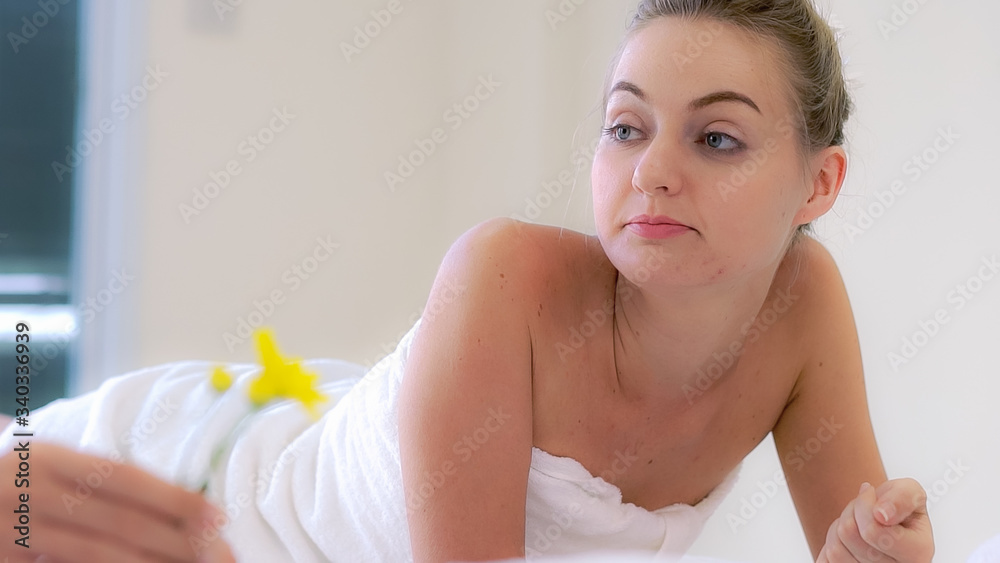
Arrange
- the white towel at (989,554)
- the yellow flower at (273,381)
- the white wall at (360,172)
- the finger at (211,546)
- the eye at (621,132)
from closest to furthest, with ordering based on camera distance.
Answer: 1. the finger at (211,546)
2. the yellow flower at (273,381)
3. the white towel at (989,554)
4. the eye at (621,132)
5. the white wall at (360,172)

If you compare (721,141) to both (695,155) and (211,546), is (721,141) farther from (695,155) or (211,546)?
(211,546)

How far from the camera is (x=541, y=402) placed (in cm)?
85

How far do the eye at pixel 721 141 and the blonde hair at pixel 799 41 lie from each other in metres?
0.09

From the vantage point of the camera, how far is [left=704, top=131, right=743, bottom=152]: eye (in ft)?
2.51

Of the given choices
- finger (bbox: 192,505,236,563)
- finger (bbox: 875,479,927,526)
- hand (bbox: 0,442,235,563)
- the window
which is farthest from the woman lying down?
the window

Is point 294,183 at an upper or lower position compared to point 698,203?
Result: upper

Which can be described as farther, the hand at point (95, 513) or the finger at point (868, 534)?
the finger at point (868, 534)

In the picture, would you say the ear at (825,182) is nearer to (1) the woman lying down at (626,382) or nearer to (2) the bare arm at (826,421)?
(1) the woman lying down at (626,382)

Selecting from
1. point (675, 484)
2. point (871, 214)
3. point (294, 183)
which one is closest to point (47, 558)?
point (675, 484)

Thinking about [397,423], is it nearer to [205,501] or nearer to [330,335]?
[205,501]

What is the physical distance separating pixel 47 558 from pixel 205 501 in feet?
0.44

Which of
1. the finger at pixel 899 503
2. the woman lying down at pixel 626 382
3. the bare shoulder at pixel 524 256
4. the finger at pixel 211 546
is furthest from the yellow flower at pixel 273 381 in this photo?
the finger at pixel 899 503

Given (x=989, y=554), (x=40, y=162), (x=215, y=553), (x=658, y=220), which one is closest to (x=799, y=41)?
(x=658, y=220)

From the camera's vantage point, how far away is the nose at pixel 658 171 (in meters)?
0.74
